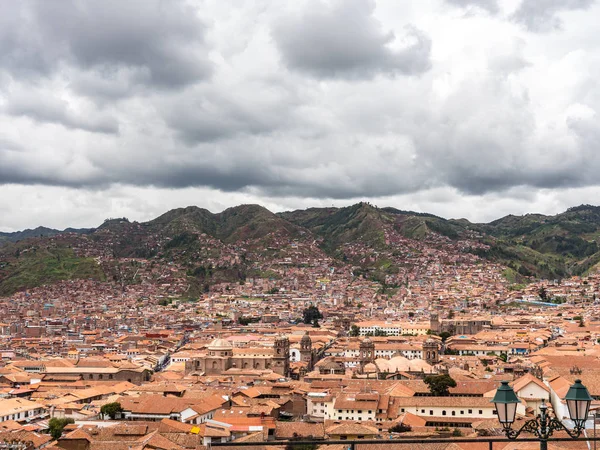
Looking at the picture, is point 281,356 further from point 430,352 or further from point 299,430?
point 299,430

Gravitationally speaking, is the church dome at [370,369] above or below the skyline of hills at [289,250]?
below

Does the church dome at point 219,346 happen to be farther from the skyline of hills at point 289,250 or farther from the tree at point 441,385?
the skyline of hills at point 289,250

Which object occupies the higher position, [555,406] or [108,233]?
[108,233]

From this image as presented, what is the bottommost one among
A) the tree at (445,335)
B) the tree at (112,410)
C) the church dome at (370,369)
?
the tree at (112,410)

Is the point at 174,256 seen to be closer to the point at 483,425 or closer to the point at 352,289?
the point at 352,289

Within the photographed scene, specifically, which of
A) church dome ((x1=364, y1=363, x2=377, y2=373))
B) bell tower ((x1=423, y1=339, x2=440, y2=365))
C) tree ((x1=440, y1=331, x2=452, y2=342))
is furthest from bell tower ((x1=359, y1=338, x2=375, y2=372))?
tree ((x1=440, y1=331, x2=452, y2=342))

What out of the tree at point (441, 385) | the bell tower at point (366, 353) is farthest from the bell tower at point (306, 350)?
the tree at point (441, 385)

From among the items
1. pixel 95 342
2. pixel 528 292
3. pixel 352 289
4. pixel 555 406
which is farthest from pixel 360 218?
pixel 555 406
